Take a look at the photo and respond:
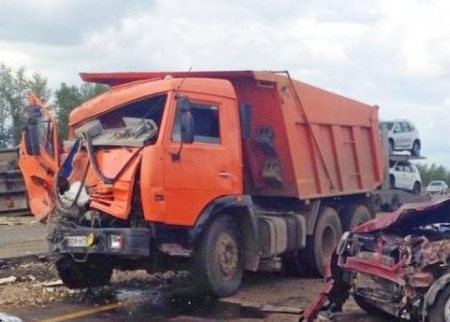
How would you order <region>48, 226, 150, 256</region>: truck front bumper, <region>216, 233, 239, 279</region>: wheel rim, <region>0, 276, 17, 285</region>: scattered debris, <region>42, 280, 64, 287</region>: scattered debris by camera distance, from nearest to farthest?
<region>48, 226, 150, 256</region>: truck front bumper < <region>216, 233, 239, 279</region>: wheel rim < <region>42, 280, 64, 287</region>: scattered debris < <region>0, 276, 17, 285</region>: scattered debris

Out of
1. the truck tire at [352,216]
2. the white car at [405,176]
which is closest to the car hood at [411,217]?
the truck tire at [352,216]

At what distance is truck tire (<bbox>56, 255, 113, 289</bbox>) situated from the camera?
448 inches

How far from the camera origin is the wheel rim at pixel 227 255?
11.3 metres

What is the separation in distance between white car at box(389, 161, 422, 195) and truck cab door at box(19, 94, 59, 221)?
70.8 ft

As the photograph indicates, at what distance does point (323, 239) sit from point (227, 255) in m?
3.18

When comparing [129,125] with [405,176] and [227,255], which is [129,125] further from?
[405,176]

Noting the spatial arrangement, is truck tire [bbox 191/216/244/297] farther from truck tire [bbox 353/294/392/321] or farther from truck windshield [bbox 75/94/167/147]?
truck tire [bbox 353/294/392/321]

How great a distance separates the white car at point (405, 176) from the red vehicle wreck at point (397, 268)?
72.6 ft

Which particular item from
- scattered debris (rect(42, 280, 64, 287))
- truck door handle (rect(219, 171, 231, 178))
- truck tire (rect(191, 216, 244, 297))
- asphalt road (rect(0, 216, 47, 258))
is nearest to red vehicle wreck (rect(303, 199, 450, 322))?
truck tire (rect(191, 216, 244, 297))

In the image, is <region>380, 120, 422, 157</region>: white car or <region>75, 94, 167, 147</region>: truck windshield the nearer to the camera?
<region>75, 94, 167, 147</region>: truck windshield

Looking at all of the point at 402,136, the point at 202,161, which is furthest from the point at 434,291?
the point at 402,136

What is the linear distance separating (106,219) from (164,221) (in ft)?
2.37

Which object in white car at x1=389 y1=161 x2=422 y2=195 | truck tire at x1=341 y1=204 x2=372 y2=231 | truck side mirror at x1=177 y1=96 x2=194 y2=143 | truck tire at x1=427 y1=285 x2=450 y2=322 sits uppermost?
truck side mirror at x1=177 y1=96 x2=194 y2=143

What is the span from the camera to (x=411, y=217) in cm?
953
